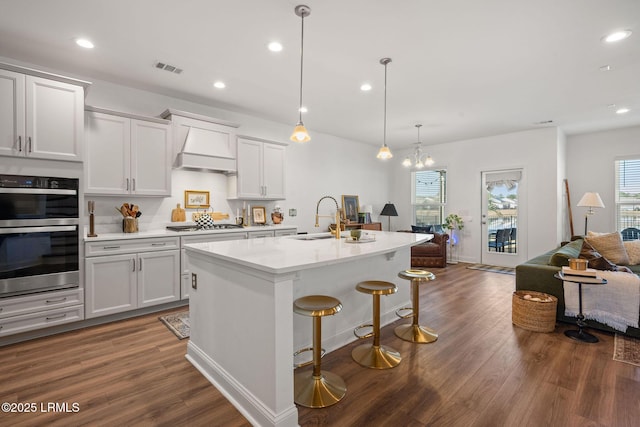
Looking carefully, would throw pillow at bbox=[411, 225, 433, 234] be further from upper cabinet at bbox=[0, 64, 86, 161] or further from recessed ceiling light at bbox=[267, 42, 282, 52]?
upper cabinet at bbox=[0, 64, 86, 161]

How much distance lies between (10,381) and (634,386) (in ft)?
14.5

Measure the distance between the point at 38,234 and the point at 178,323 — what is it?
1.54 metres

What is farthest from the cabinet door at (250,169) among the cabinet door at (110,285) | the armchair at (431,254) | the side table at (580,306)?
the side table at (580,306)

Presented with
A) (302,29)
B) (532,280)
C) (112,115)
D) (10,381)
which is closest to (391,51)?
(302,29)

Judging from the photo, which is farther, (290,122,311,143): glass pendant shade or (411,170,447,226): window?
(411,170,447,226): window

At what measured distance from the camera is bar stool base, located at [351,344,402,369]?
7.98ft

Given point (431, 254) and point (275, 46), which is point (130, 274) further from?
point (431, 254)

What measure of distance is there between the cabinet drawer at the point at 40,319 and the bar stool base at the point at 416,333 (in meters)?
3.19

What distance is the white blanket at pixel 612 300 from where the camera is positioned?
2855 mm

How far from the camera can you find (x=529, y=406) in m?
1.95

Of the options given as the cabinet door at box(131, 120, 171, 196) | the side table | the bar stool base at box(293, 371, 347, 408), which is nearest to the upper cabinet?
the cabinet door at box(131, 120, 171, 196)

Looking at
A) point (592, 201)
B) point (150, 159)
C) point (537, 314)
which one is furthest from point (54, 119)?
point (592, 201)

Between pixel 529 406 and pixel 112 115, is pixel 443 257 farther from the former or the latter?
pixel 112 115

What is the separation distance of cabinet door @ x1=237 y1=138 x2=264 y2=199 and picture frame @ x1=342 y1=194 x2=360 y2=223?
7.78 ft
